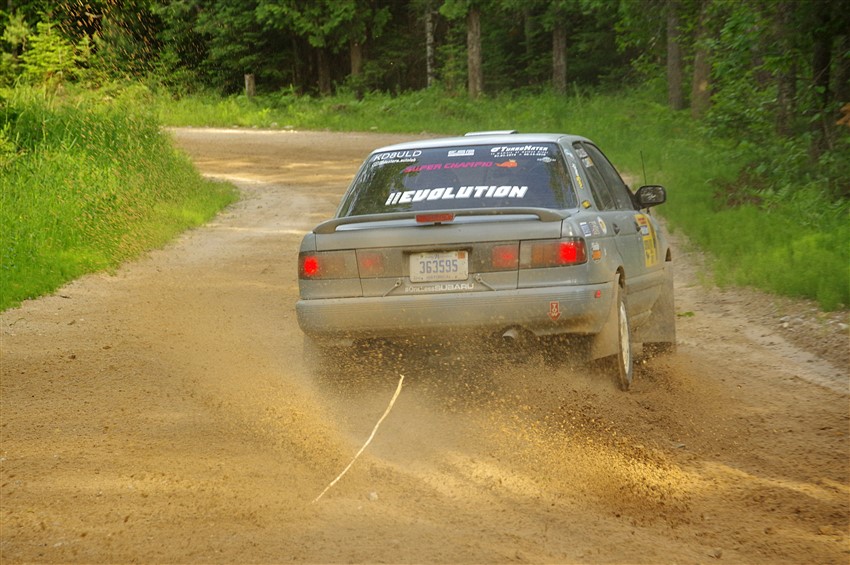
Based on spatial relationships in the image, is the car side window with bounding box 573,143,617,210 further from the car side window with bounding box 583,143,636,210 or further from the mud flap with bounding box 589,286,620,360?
the mud flap with bounding box 589,286,620,360

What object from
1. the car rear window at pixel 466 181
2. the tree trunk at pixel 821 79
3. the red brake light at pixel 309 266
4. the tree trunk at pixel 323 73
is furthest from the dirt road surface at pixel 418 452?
the tree trunk at pixel 323 73

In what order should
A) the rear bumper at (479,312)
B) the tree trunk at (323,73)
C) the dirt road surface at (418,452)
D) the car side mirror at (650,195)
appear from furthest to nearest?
the tree trunk at (323,73) → the car side mirror at (650,195) → the rear bumper at (479,312) → the dirt road surface at (418,452)

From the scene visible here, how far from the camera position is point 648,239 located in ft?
25.5

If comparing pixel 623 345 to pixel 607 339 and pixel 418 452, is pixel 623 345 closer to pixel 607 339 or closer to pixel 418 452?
pixel 607 339

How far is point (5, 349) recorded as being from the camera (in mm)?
8922

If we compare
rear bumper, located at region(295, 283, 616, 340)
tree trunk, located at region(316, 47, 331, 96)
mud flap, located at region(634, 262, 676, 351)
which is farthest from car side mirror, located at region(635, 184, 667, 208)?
tree trunk, located at region(316, 47, 331, 96)

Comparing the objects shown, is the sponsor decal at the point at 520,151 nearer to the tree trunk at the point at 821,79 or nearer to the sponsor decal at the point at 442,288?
the sponsor decal at the point at 442,288

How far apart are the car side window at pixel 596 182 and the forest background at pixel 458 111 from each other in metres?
2.76

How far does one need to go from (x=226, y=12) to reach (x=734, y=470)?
144 ft

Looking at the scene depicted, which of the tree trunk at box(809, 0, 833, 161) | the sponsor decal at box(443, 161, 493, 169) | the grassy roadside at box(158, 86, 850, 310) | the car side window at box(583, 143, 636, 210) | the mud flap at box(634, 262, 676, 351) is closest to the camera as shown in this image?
the sponsor decal at box(443, 161, 493, 169)

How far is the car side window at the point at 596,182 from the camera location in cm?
696

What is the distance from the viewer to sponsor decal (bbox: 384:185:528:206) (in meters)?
6.58

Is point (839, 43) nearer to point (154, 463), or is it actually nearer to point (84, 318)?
point (84, 318)

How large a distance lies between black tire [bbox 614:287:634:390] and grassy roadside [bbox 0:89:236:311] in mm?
6324
